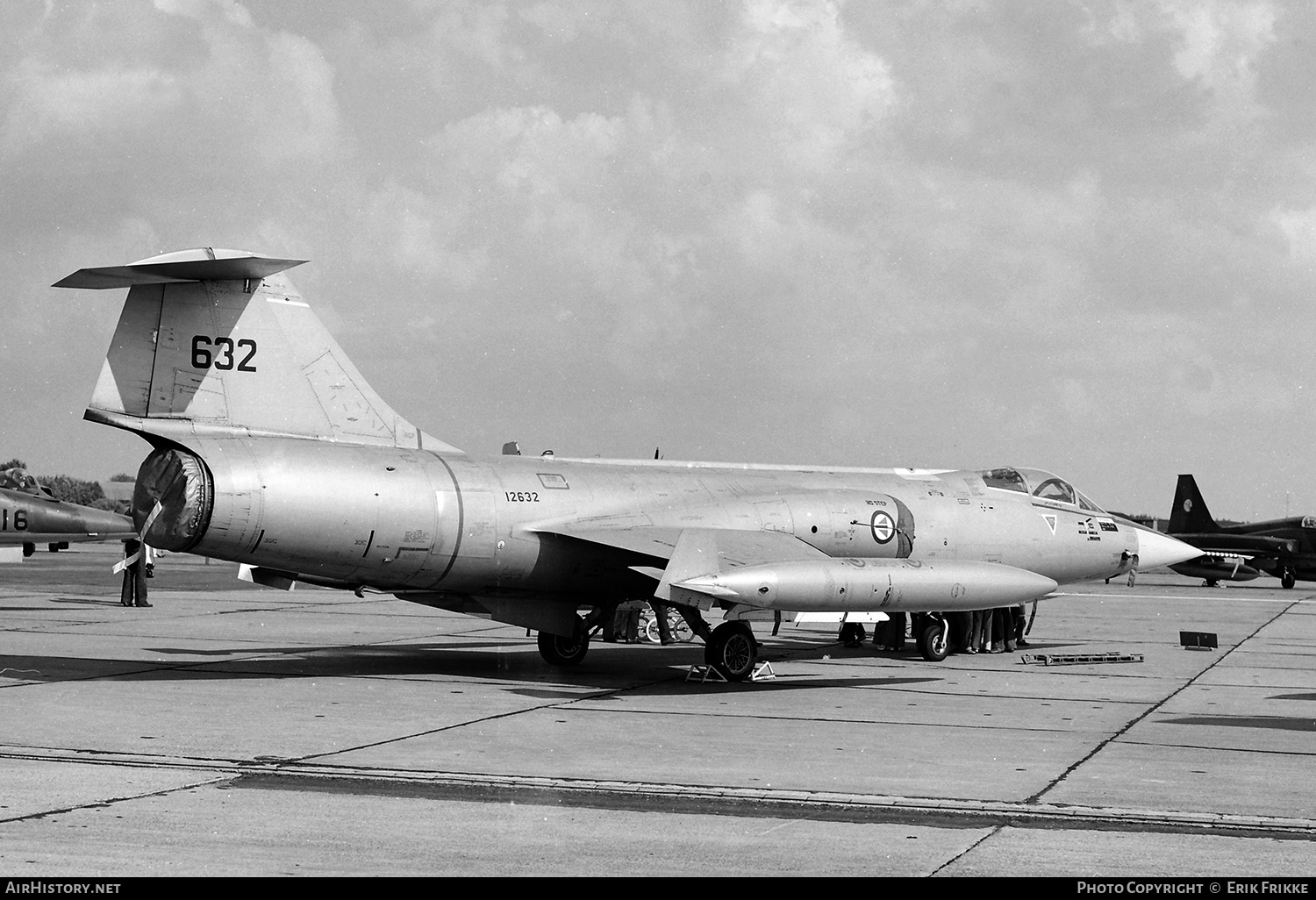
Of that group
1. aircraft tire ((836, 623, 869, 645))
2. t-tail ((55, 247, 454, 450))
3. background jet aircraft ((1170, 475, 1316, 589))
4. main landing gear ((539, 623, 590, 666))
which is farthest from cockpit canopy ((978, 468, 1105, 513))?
background jet aircraft ((1170, 475, 1316, 589))

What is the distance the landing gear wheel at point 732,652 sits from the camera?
15008 millimetres

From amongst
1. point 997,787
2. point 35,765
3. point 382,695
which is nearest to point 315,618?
point 382,695

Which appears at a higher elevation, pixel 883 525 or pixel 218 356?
pixel 218 356

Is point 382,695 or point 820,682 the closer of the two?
point 382,695

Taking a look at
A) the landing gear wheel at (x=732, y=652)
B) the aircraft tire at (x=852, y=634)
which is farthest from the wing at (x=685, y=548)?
the aircraft tire at (x=852, y=634)

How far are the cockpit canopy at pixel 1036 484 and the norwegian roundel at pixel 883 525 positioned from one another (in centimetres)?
238

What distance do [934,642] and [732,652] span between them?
408 cm

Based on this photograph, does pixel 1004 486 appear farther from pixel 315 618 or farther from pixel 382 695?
pixel 315 618

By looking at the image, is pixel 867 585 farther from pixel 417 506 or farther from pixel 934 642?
pixel 417 506

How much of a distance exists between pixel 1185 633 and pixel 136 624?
1631 centimetres

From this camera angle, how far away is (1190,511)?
4481cm

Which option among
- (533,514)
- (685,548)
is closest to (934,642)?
(685,548)

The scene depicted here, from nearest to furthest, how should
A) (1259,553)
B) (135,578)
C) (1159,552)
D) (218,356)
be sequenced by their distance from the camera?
(218,356) < (1159,552) < (135,578) < (1259,553)

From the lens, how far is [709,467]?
17047 mm
